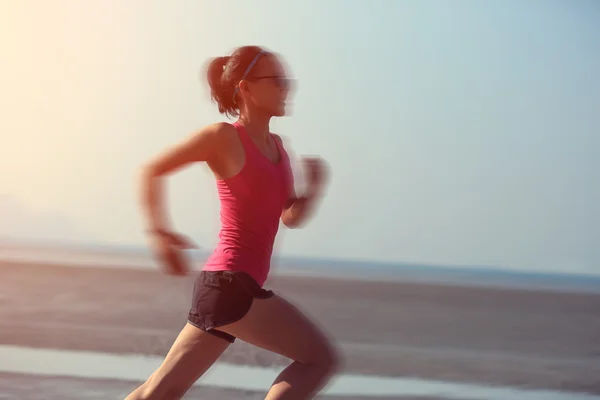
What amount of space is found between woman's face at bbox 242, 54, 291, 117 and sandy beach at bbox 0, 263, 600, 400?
2.58m

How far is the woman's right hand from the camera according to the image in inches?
96.5

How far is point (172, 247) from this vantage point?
246cm

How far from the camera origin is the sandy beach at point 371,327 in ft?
21.9

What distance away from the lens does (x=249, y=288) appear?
2525 millimetres

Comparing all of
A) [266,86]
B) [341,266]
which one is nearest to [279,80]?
[266,86]

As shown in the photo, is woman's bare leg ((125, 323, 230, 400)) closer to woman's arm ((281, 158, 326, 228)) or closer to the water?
woman's arm ((281, 158, 326, 228))

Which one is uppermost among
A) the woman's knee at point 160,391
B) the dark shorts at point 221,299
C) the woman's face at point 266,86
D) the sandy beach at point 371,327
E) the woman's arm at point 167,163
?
the woman's face at point 266,86

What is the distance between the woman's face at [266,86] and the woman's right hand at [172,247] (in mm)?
526

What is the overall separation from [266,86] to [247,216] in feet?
1.41

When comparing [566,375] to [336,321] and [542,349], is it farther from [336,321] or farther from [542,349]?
[336,321]

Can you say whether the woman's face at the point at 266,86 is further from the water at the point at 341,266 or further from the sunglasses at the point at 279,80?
the water at the point at 341,266

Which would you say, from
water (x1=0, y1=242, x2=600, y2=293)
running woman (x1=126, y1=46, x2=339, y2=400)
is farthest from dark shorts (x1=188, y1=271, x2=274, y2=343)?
water (x1=0, y1=242, x2=600, y2=293)

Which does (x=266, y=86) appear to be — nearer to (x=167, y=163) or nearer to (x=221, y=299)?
(x=167, y=163)

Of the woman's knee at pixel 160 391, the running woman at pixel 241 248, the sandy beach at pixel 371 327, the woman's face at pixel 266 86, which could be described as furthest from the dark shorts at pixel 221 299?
the sandy beach at pixel 371 327
